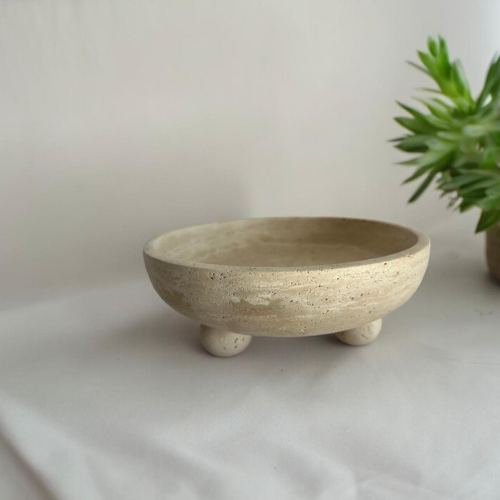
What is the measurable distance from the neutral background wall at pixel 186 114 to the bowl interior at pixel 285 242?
0.23m

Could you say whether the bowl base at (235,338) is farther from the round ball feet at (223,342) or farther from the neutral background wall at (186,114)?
the neutral background wall at (186,114)

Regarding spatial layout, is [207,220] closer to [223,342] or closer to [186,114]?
[186,114]

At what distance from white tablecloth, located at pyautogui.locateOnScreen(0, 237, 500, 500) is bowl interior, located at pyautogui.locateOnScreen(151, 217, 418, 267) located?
127 millimetres

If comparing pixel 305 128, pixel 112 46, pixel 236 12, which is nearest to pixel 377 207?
pixel 305 128

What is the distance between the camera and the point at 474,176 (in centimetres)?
82

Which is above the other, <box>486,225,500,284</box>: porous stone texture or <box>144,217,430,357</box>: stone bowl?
<box>144,217,430,357</box>: stone bowl

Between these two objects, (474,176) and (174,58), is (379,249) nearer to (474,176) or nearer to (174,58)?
(474,176)

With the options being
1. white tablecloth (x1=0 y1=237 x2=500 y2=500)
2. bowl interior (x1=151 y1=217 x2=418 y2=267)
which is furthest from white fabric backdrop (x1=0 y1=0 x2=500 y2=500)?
bowl interior (x1=151 y1=217 x2=418 y2=267)

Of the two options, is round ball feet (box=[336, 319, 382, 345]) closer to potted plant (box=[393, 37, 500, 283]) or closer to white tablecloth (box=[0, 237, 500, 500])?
white tablecloth (box=[0, 237, 500, 500])

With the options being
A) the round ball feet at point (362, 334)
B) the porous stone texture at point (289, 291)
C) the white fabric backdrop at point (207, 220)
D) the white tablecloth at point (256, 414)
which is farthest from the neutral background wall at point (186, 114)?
the round ball feet at point (362, 334)

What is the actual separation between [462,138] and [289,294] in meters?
0.47

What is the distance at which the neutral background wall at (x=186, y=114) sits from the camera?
0.92m

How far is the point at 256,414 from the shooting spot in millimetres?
612

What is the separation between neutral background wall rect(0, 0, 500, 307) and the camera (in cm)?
92
